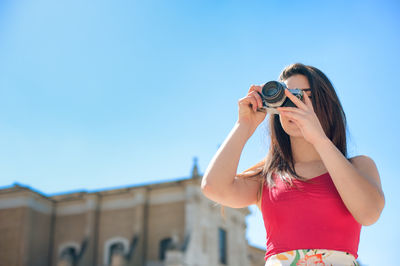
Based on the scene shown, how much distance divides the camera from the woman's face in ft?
0.27

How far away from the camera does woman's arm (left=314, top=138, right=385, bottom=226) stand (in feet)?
5.34

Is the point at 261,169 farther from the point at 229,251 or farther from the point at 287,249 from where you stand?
the point at 229,251

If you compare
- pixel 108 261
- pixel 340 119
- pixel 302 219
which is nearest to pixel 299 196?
pixel 302 219

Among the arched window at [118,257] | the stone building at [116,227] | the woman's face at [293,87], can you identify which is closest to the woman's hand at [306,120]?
the woman's face at [293,87]

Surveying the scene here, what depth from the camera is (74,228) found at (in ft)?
89.2

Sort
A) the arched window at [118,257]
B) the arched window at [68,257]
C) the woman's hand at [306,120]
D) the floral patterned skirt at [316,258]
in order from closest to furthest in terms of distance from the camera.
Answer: the floral patterned skirt at [316,258] < the woman's hand at [306,120] < the arched window at [118,257] < the arched window at [68,257]

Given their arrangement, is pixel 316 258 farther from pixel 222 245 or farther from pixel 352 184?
pixel 222 245

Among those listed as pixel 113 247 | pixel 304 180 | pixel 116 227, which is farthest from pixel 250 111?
pixel 116 227

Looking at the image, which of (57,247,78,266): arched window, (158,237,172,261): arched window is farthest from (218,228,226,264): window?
(57,247,78,266): arched window

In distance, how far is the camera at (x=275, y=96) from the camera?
1.81m

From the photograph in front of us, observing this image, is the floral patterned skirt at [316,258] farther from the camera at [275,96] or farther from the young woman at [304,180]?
the camera at [275,96]

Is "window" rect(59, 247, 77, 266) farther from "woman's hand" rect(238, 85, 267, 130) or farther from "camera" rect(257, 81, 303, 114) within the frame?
"camera" rect(257, 81, 303, 114)

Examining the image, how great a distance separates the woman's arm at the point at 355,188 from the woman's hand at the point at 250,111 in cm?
43

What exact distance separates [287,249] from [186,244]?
74.8 feet
